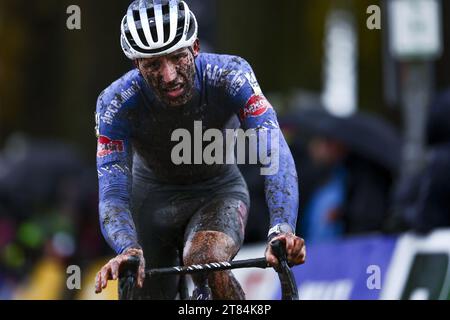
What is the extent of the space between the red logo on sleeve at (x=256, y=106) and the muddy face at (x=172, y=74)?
1.26 feet

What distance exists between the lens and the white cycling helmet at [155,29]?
799 centimetres

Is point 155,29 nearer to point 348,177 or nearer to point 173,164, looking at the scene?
point 173,164

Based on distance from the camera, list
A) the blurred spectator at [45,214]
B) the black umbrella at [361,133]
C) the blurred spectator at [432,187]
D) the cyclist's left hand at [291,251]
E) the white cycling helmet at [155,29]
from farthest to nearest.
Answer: the blurred spectator at [45,214] < the black umbrella at [361,133] < the blurred spectator at [432,187] < the white cycling helmet at [155,29] < the cyclist's left hand at [291,251]

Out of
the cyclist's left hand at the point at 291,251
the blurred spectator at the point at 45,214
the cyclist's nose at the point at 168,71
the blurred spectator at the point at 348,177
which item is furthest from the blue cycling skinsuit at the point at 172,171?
the blurred spectator at the point at 45,214

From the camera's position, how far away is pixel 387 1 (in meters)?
13.2

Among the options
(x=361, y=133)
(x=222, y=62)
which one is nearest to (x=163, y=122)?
(x=222, y=62)

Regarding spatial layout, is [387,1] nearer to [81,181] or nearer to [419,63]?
[419,63]

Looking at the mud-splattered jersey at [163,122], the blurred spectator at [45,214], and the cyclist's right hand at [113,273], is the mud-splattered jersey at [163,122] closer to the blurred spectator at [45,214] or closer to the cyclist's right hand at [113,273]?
the cyclist's right hand at [113,273]

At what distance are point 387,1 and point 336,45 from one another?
28.2ft

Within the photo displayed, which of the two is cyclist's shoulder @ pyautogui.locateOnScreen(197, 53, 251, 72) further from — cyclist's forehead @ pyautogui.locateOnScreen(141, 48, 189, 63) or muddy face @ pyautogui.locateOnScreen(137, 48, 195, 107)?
cyclist's forehead @ pyautogui.locateOnScreen(141, 48, 189, 63)

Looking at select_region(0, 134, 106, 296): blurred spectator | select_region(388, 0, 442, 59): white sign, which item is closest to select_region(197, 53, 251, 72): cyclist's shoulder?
select_region(388, 0, 442, 59): white sign

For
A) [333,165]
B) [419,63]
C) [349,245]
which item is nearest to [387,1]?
[419,63]

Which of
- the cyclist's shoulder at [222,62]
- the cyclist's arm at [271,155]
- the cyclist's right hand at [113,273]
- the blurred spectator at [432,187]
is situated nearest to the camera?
the cyclist's right hand at [113,273]

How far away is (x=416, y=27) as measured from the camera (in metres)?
12.3
